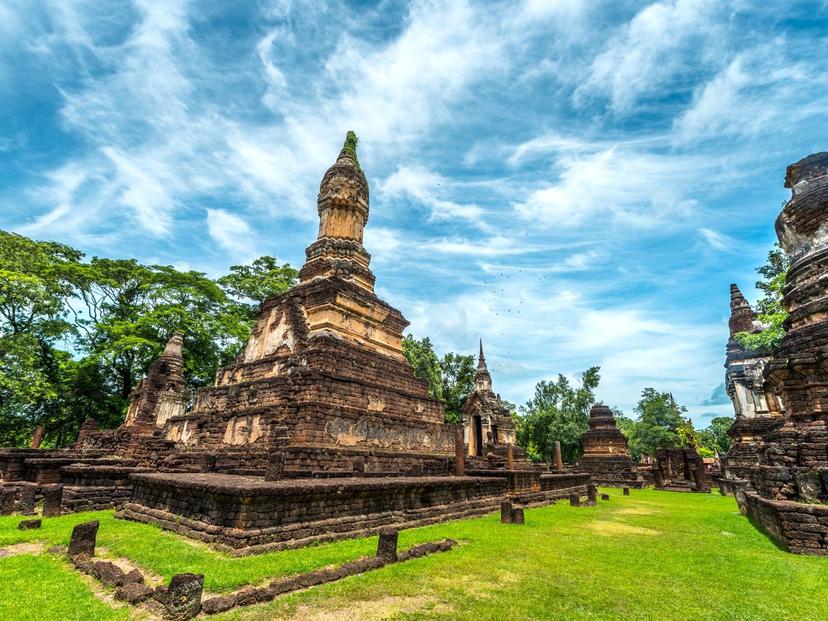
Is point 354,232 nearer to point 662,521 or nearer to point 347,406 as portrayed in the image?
point 347,406

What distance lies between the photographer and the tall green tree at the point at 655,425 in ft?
164

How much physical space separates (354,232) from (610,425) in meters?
21.0

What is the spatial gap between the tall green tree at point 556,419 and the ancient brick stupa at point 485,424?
15716 millimetres

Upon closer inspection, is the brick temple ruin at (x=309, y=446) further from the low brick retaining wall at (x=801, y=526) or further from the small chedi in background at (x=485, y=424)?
the low brick retaining wall at (x=801, y=526)

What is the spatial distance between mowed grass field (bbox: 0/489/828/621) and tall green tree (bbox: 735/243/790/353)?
9054 millimetres

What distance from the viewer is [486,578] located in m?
5.79

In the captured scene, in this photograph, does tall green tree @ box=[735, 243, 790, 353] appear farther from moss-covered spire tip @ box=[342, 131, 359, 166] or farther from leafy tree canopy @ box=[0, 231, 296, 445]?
leafy tree canopy @ box=[0, 231, 296, 445]

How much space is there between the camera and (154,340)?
27.8 meters

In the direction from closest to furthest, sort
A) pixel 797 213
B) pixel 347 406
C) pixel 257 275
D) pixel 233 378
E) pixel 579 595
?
pixel 579 595, pixel 797 213, pixel 347 406, pixel 233 378, pixel 257 275

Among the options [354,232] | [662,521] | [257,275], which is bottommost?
[662,521]

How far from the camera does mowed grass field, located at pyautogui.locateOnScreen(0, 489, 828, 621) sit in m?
4.56

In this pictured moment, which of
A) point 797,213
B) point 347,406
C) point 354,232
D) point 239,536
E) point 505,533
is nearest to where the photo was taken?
point 239,536

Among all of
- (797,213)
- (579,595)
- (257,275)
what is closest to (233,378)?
(579,595)

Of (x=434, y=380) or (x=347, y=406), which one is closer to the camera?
(x=347, y=406)
